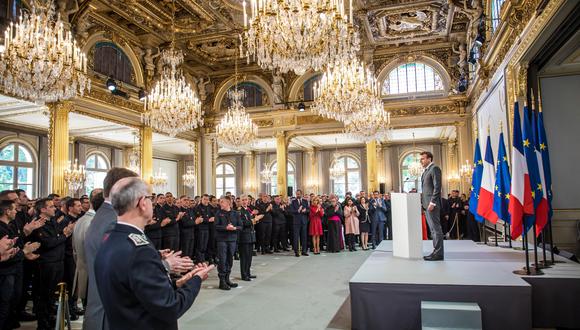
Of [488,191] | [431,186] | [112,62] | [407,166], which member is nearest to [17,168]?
[112,62]

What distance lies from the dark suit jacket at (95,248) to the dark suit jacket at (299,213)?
26.0ft

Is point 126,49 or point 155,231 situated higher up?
point 126,49

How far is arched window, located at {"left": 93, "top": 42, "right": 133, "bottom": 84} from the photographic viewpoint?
11.2 meters

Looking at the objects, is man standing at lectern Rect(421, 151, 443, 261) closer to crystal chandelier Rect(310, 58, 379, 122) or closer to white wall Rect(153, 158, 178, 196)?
crystal chandelier Rect(310, 58, 379, 122)

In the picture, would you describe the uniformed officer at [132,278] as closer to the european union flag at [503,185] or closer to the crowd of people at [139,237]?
the crowd of people at [139,237]

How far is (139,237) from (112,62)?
11330 millimetres

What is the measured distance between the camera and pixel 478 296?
12.7 ft

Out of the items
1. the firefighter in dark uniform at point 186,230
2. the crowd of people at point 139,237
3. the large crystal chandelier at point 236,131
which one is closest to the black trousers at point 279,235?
the crowd of people at point 139,237

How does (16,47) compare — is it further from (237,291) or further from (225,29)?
(225,29)

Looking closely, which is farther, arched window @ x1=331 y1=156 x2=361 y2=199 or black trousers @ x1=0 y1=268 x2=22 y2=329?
arched window @ x1=331 y1=156 x2=361 y2=199

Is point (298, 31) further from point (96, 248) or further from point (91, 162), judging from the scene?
point (91, 162)

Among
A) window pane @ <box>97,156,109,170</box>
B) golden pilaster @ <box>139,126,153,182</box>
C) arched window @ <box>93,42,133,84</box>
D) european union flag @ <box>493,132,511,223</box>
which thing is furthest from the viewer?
window pane @ <box>97,156,109,170</box>

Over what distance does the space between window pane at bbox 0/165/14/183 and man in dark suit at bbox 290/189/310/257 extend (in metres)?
10.1

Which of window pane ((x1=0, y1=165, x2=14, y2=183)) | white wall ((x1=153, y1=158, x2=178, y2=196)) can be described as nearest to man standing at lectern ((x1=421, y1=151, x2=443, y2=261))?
window pane ((x1=0, y1=165, x2=14, y2=183))
